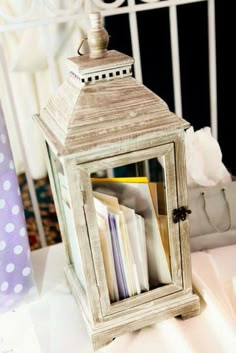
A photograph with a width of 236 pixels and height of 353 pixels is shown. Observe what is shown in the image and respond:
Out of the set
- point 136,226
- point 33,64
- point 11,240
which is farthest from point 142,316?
point 33,64

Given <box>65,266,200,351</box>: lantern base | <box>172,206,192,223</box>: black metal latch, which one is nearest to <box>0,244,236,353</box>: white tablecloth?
<box>65,266,200,351</box>: lantern base

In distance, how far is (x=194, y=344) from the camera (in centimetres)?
77

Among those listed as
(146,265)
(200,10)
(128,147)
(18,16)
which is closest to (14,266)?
(146,265)

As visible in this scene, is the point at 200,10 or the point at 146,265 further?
the point at 200,10

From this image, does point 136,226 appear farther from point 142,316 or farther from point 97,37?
point 97,37

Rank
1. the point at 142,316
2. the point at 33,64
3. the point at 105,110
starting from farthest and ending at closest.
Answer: the point at 33,64, the point at 142,316, the point at 105,110

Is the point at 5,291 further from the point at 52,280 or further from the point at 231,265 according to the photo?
the point at 231,265

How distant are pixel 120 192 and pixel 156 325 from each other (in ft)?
0.86

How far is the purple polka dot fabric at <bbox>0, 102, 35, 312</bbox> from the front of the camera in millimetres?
850

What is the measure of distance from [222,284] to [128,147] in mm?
381

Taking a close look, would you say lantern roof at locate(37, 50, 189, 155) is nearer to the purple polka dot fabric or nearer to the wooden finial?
the wooden finial

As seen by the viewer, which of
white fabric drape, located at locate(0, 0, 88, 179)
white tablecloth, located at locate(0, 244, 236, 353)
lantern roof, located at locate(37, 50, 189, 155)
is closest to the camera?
lantern roof, located at locate(37, 50, 189, 155)

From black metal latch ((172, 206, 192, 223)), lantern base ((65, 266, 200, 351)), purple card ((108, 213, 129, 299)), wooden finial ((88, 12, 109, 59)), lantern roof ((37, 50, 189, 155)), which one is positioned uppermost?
wooden finial ((88, 12, 109, 59))

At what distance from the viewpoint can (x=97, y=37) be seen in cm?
70
